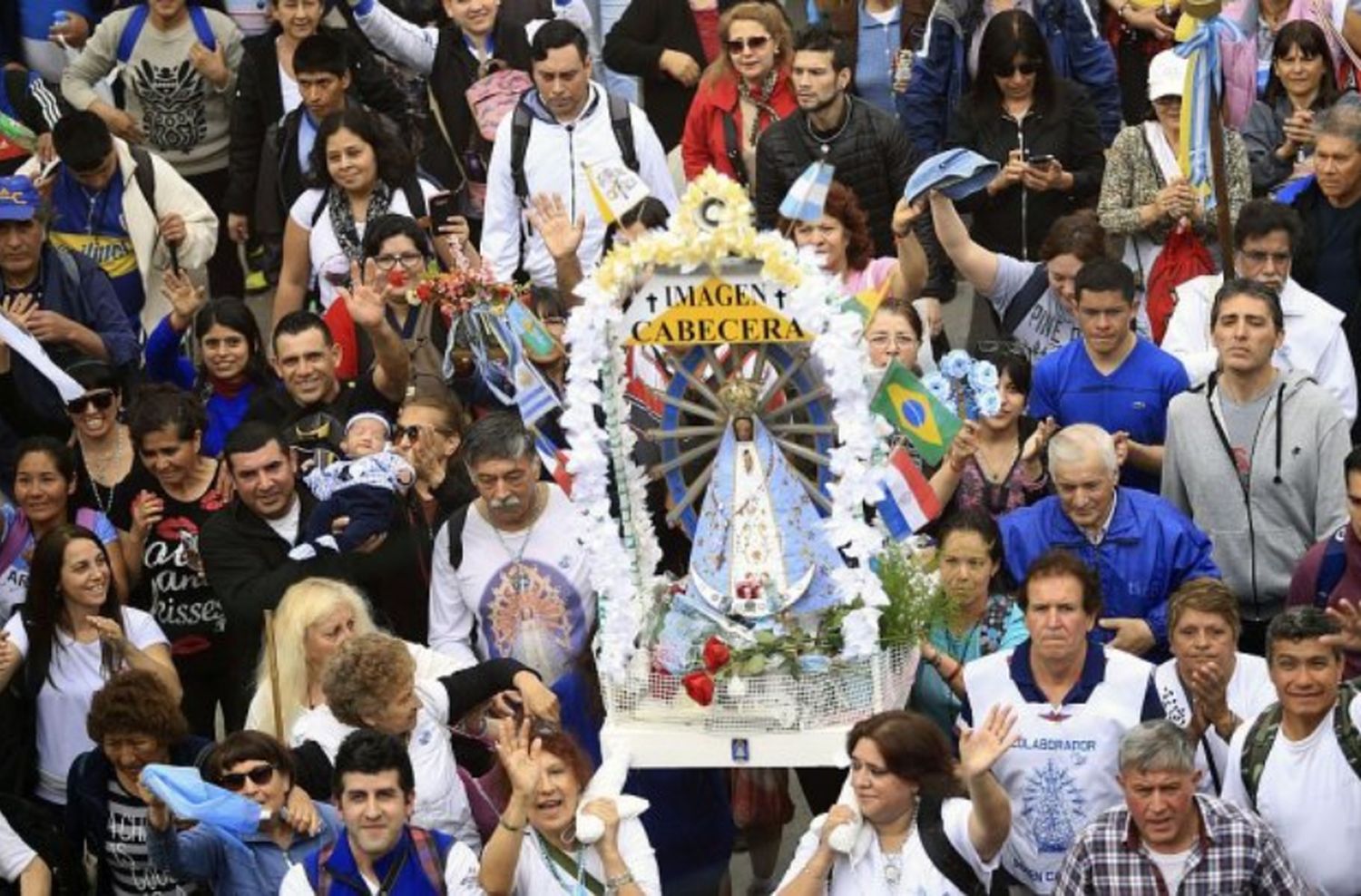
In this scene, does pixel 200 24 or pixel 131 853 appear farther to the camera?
pixel 200 24

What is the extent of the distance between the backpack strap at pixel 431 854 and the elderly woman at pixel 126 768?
118 cm

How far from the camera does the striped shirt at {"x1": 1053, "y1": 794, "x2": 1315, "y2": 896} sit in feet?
37.1

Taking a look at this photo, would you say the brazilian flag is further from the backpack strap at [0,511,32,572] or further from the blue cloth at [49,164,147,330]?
the blue cloth at [49,164,147,330]

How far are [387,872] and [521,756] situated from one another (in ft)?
1.83

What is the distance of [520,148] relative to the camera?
15781 millimetres

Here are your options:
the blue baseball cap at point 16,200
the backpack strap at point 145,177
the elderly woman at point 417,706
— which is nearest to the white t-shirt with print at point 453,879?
the elderly woman at point 417,706

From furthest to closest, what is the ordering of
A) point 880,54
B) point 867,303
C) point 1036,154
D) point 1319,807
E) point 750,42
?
point 880,54
point 750,42
point 1036,154
point 867,303
point 1319,807

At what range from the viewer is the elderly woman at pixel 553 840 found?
11539mm

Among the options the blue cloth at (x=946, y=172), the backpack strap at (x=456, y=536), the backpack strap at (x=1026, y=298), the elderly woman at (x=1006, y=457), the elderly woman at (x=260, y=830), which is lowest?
the elderly woman at (x=260, y=830)

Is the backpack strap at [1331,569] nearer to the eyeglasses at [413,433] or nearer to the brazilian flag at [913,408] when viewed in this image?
the brazilian flag at [913,408]

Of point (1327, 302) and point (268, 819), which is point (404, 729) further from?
point (1327, 302)

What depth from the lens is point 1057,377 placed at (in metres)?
14.2

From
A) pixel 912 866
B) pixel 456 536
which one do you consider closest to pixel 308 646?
pixel 456 536

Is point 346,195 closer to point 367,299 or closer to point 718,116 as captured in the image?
point 367,299
